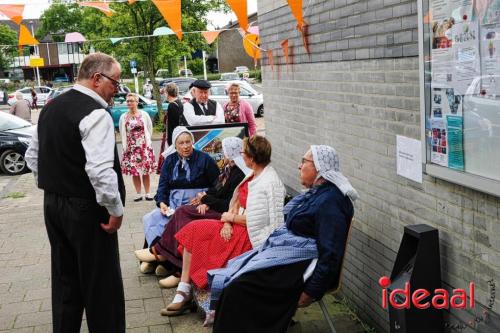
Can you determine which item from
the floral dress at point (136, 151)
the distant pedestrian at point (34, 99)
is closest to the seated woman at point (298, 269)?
the floral dress at point (136, 151)

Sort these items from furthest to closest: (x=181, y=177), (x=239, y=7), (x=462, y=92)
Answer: (x=239, y=7) < (x=181, y=177) < (x=462, y=92)

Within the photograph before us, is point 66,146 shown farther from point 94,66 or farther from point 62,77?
point 62,77

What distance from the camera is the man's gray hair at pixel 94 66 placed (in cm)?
414

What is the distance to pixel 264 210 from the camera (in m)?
→ 4.79

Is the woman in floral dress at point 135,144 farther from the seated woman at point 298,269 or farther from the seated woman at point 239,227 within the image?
the seated woman at point 298,269

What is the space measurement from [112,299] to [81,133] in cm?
117

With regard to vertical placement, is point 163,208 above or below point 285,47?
below

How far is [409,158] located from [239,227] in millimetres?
1647

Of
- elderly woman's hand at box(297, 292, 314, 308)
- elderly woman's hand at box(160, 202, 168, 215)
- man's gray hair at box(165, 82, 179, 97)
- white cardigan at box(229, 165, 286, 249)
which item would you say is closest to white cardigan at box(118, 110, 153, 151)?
man's gray hair at box(165, 82, 179, 97)

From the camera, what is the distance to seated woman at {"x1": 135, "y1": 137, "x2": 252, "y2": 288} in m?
5.67

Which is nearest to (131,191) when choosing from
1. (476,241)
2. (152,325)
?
(152,325)

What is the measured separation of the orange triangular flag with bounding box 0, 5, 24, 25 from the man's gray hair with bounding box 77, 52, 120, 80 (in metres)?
6.32

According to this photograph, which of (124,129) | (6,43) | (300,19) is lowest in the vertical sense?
(124,129)

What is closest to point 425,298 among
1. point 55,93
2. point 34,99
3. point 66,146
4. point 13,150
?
point 66,146
